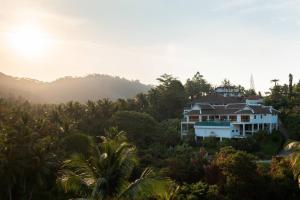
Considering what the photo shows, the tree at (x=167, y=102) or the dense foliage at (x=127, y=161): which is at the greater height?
the tree at (x=167, y=102)

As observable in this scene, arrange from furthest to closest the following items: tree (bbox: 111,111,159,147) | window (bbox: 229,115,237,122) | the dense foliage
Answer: window (bbox: 229,115,237,122) → tree (bbox: 111,111,159,147) → the dense foliage

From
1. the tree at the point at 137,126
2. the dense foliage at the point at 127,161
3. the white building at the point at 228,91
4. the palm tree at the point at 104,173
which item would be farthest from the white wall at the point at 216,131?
the palm tree at the point at 104,173

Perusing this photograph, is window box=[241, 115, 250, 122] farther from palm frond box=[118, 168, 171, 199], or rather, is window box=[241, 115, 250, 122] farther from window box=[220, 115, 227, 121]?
palm frond box=[118, 168, 171, 199]

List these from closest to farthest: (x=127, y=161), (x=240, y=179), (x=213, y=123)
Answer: (x=127, y=161) → (x=240, y=179) → (x=213, y=123)

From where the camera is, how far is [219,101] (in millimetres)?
72000

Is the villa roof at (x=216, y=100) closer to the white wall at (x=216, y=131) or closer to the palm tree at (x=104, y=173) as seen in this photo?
the white wall at (x=216, y=131)

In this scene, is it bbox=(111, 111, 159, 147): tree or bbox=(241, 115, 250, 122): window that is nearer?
bbox=(111, 111, 159, 147): tree

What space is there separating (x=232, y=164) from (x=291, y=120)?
94.7ft

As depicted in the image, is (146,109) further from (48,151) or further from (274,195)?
(274,195)

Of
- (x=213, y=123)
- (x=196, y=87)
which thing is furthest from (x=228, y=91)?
(x=213, y=123)

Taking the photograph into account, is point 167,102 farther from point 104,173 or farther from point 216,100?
point 104,173

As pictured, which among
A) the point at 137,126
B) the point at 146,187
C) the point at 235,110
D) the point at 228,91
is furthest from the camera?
the point at 228,91

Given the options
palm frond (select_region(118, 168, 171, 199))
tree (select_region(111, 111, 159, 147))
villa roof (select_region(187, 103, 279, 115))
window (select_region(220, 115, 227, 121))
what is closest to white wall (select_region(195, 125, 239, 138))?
villa roof (select_region(187, 103, 279, 115))

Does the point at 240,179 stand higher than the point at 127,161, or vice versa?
the point at 127,161
